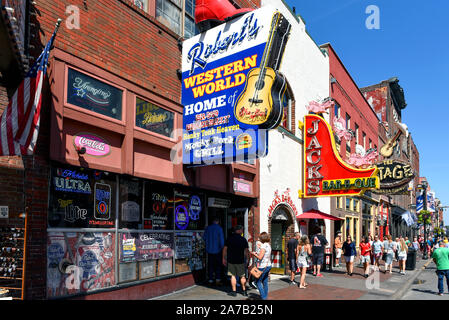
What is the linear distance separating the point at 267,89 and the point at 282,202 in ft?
26.3

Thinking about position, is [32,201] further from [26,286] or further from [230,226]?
[230,226]

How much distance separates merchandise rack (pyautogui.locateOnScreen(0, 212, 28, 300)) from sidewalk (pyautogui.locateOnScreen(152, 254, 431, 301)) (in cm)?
372

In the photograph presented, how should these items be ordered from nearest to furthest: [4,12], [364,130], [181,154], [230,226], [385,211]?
[4,12] → [181,154] → [230,226] → [364,130] → [385,211]

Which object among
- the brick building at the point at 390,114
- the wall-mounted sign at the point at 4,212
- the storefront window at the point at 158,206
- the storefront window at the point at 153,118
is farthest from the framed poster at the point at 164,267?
the brick building at the point at 390,114

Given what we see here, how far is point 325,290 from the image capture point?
11711 mm

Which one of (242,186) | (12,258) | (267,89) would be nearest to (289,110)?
(242,186)

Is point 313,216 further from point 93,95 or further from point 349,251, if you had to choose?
point 93,95

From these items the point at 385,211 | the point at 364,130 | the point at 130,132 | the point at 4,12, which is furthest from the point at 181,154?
the point at 385,211

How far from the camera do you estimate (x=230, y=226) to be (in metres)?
12.6

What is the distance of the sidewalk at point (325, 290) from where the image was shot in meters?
9.67

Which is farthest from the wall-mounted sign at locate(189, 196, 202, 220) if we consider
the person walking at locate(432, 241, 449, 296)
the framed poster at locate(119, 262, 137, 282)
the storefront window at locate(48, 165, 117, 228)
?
the person walking at locate(432, 241, 449, 296)

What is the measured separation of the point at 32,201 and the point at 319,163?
40.9ft

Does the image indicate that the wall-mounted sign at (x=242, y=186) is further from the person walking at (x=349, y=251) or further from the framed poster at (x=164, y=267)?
the person walking at (x=349, y=251)

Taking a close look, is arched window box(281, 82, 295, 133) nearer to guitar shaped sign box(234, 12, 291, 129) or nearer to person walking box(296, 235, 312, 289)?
person walking box(296, 235, 312, 289)
